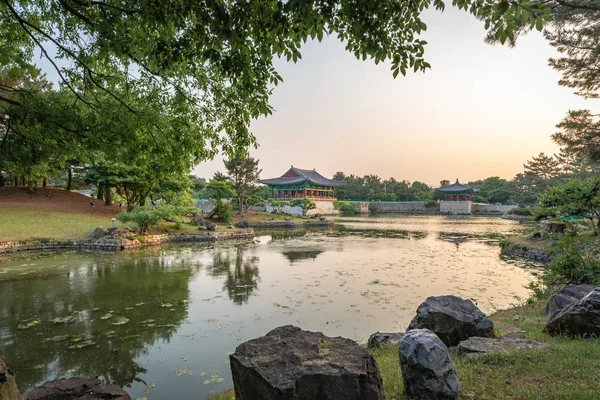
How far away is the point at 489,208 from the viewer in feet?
177

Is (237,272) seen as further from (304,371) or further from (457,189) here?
(457,189)

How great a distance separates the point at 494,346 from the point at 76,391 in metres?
4.09

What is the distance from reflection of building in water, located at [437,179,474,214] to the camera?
54.1m

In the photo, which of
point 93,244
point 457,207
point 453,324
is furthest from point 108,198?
point 457,207

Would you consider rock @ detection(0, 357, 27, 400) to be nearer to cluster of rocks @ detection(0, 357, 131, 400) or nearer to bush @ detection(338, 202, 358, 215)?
cluster of rocks @ detection(0, 357, 131, 400)

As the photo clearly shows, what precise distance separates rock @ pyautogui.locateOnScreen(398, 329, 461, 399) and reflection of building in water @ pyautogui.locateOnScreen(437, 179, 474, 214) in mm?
56346

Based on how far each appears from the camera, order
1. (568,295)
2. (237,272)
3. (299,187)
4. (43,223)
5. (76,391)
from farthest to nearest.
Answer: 1. (299,187)
2. (43,223)
3. (237,272)
4. (568,295)
5. (76,391)

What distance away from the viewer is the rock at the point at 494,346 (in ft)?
11.8

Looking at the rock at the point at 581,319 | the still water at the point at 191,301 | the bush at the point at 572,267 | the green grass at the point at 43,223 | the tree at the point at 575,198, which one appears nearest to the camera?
the rock at the point at 581,319

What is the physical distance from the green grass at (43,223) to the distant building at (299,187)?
2814cm

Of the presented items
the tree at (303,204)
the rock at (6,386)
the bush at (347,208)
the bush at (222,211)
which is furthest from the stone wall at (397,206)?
the rock at (6,386)

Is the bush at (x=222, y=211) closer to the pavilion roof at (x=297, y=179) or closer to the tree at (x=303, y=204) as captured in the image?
the tree at (x=303, y=204)

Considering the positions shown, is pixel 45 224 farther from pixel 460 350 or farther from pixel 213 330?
pixel 460 350

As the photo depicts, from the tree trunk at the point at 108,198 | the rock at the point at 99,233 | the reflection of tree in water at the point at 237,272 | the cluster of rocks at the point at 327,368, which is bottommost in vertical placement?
the reflection of tree in water at the point at 237,272
